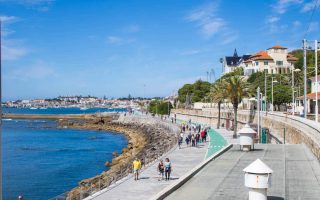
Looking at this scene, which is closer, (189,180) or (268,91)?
(189,180)

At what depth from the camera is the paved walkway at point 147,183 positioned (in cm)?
1969

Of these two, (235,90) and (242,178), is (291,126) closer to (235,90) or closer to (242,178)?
(235,90)

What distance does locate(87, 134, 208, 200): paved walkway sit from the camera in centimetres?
1969

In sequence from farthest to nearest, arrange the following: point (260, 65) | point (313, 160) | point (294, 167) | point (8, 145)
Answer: point (260, 65) → point (8, 145) → point (313, 160) → point (294, 167)

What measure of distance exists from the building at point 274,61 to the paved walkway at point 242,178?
92.7m

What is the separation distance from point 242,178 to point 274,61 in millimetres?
103807

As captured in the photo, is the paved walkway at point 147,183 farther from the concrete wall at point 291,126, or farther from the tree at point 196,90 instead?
the tree at point 196,90

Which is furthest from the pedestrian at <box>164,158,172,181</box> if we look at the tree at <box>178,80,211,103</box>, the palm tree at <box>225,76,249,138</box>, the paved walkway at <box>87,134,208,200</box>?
the tree at <box>178,80,211,103</box>

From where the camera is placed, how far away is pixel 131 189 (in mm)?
21000

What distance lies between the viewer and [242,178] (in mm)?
17734

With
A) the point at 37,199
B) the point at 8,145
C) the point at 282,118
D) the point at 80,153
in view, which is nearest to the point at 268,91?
the point at 80,153

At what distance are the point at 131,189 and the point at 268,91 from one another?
62.3 metres

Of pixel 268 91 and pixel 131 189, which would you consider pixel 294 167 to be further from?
pixel 268 91

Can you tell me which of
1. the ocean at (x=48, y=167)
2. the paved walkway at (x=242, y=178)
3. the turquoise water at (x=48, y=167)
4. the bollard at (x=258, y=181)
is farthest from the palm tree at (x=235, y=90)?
the bollard at (x=258, y=181)
